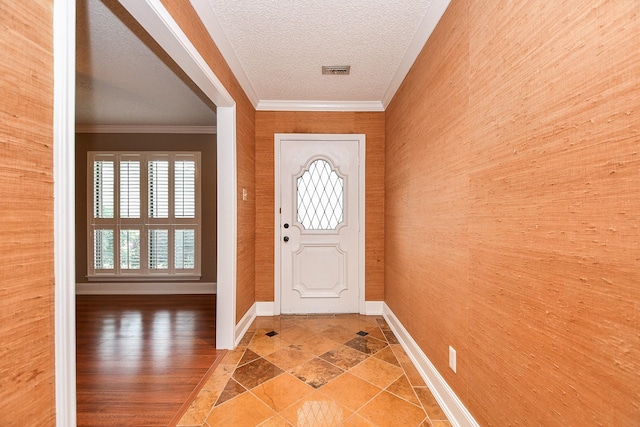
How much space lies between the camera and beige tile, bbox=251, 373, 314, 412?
1.81 m

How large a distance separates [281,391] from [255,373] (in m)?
0.31

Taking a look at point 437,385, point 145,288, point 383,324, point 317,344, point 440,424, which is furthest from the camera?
point 145,288

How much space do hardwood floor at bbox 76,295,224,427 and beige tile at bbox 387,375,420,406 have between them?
1341 millimetres

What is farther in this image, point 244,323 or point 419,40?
point 244,323

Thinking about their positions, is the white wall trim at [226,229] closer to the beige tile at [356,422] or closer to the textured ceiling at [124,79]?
the textured ceiling at [124,79]

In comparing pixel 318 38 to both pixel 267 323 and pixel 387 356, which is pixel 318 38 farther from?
pixel 267 323

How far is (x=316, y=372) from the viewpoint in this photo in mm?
2152

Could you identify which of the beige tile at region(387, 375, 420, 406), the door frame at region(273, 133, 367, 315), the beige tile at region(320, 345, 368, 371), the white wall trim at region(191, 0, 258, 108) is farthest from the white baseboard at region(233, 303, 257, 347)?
the white wall trim at region(191, 0, 258, 108)

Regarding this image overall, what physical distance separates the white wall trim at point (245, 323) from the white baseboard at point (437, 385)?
1479mm

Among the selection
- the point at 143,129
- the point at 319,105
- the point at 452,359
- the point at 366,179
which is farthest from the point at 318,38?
the point at 143,129

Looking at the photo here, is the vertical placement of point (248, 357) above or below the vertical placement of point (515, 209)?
below

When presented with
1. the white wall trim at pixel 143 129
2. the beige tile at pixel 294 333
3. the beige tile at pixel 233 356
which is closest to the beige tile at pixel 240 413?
the beige tile at pixel 233 356

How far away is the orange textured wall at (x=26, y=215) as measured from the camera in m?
0.73

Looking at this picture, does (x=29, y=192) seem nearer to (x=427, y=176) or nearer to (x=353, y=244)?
(x=427, y=176)
